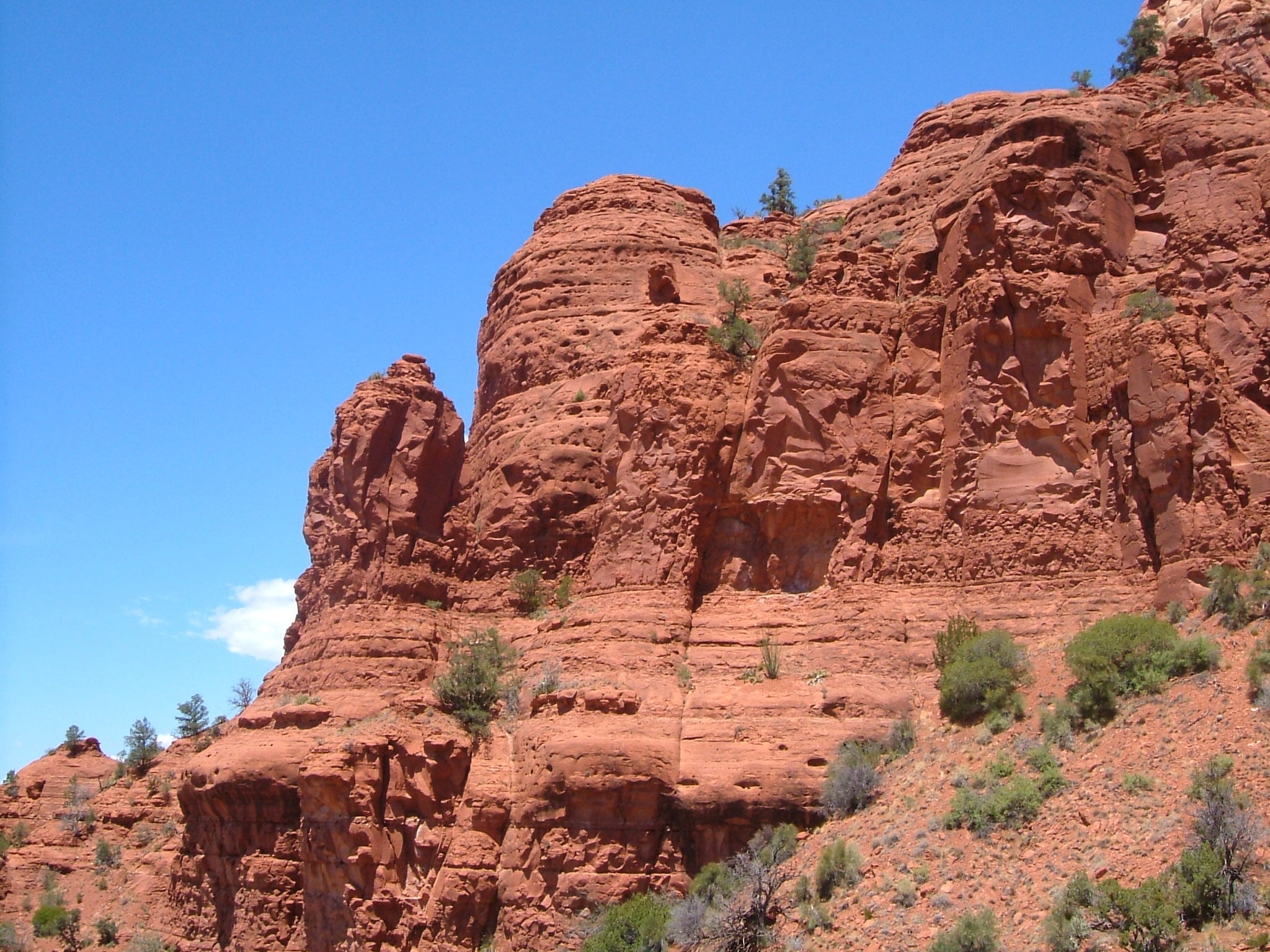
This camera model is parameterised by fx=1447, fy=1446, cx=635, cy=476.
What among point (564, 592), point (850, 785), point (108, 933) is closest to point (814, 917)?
point (850, 785)

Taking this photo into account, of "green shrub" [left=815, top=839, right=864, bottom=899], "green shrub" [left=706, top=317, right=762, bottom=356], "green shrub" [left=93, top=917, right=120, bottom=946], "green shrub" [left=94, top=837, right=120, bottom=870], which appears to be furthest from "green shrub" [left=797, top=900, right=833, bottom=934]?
"green shrub" [left=94, top=837, right=120, bottom=870]

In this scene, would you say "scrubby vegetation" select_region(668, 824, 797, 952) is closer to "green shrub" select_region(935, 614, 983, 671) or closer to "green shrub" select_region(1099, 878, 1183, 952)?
"green shrub" select_region(935, 614, 983, 671)

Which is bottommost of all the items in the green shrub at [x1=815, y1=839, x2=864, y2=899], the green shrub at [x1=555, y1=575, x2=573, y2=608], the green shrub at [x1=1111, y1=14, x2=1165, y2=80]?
the green shrub at [x1=815, y1=839, x2=864, y2=899]

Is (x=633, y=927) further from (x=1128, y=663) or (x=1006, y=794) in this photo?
(x=1128, y=663)

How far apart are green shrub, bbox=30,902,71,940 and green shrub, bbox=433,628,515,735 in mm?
12835

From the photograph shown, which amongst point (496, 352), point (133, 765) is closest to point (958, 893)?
point (496, 352)

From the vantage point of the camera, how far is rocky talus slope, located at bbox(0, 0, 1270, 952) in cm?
2598

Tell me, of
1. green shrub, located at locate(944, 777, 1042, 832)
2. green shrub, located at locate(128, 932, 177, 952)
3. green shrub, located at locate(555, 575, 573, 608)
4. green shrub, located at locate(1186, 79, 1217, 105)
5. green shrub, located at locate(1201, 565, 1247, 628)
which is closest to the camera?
green shrub, located at locate(944, 777, 1042, 832)

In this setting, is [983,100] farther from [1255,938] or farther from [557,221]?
[1255,938]

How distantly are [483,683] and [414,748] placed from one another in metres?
2.34

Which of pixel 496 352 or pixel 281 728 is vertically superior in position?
pixel 496 352

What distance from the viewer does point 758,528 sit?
3061 centimetres

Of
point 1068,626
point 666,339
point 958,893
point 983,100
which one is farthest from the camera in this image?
point 983,100

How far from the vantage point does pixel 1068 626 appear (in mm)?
26594
